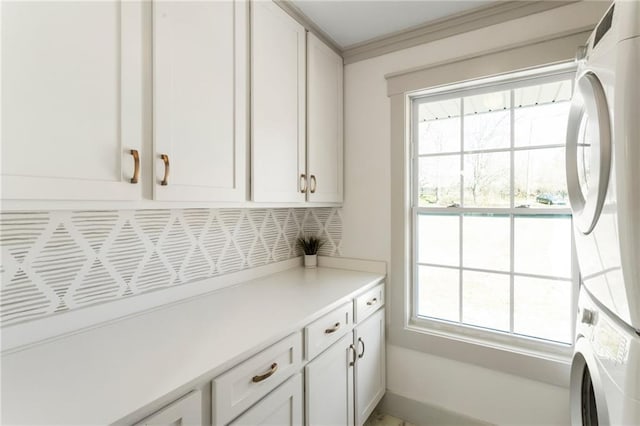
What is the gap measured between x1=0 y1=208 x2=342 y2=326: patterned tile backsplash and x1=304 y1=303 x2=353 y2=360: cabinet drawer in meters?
0.62

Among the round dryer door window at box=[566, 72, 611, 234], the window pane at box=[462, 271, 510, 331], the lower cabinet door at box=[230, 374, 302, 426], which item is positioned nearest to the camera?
the round dryer door window at box=[566, 72, 611, 234]

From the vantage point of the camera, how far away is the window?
5.22 feet

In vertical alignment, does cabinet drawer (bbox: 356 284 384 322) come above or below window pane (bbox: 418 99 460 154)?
below

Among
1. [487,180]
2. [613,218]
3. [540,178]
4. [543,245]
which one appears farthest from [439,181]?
[613,218]

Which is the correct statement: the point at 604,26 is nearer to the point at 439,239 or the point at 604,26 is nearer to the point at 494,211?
the point at 494,211

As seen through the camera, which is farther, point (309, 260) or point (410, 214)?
point (309, 260)

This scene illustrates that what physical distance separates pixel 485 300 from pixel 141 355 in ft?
5.69

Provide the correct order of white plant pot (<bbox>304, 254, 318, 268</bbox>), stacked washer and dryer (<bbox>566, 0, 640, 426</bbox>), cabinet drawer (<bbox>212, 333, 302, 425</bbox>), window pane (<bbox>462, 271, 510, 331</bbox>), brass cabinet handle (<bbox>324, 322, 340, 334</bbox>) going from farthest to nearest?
white plant pot (<bbox>304, 254, 318, 268</bbox>) → window pane (<bbox>462, 271, 510, 331</bbox>) → brass cabinet handle (<bbox>324, 322, 340, 334</bbox>) → cabinet drawer (<bbox>212, 333, 302, 425</bbox>) → stacked washer and dryer (<bbox>566, 0, 640, 426</bbox>)

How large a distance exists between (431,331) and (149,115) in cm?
183

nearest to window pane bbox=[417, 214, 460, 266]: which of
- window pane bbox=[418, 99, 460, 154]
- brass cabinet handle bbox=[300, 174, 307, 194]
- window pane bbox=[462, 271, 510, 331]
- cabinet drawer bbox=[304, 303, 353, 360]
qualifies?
window pane bbox=[462, 271, 510, 331]

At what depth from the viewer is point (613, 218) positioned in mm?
719

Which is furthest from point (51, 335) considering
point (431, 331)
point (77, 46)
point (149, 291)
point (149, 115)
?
point (431, 331)

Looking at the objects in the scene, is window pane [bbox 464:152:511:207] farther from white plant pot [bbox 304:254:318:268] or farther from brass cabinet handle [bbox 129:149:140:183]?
brass cabinet handle [bbox 129:149:140:183]

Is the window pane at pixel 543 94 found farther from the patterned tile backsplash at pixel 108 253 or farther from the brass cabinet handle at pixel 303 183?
the patterned tile backsplash at pixel 108 253
